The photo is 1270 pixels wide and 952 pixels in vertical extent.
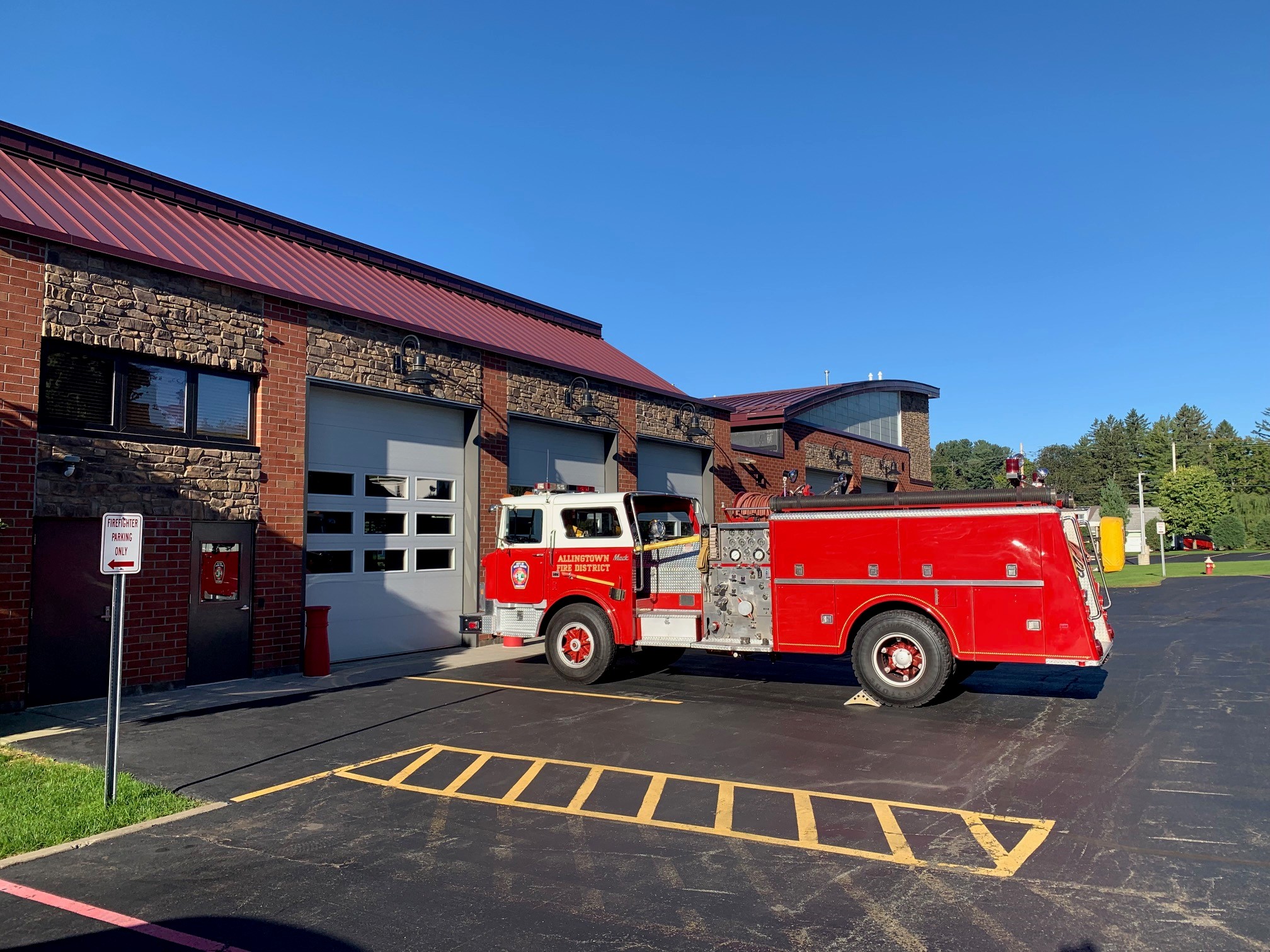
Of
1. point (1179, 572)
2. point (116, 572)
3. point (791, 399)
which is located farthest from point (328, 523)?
point (1179, 572)

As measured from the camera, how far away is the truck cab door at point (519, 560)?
42.0 ft

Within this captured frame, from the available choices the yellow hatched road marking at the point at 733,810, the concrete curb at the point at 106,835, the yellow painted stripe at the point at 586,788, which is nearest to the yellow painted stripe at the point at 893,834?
the yellow hatched road marking at the point at 733,810

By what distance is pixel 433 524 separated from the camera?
16.1m

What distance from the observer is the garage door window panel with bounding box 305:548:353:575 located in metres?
13.9

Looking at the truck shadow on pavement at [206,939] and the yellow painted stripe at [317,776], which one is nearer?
the truck shadow on pavement at [206,939]

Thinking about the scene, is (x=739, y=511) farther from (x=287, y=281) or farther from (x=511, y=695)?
(x=287, y=281)

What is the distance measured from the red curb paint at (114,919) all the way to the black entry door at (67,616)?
6.14m

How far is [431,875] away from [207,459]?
29.1 ft

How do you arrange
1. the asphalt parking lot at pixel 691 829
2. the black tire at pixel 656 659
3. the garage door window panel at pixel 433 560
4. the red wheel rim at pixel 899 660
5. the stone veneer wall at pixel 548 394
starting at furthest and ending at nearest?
the stone veneer wall at pixel 548 394, the garage door window panel at pixel 433 560, the black tire at pixel 656 659, the red wheel rim at pixel 899 660, the asphalt parking lot at pixel 691 829

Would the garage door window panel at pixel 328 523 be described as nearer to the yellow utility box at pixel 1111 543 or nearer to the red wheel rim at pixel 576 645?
the red wheel rim at pixel 576 645

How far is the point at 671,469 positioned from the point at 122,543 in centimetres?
1626

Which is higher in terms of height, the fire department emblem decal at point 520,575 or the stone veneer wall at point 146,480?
the stone veneer wall at point 146,480

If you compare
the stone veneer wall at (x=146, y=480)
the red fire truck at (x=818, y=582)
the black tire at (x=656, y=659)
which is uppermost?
the stone veneer wall at (x=146, y=480)

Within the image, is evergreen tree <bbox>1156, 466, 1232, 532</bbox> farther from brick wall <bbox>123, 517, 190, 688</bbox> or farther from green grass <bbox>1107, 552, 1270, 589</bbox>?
brick wall <bbox>123, 517, 190, 688</bbox>
